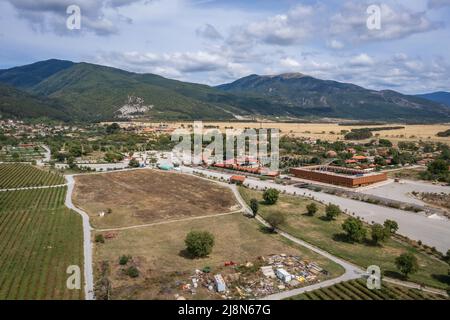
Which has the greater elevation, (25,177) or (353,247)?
(25,177)

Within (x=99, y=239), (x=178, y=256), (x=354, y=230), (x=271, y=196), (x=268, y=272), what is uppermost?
(x=271, y=196)

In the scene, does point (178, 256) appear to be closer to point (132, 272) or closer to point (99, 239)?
point (132, 272)

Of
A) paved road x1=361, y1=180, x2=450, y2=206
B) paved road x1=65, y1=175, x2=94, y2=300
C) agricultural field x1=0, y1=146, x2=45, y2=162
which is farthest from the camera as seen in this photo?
agricultural field x1=0, y1=146, x2=45, y2=162

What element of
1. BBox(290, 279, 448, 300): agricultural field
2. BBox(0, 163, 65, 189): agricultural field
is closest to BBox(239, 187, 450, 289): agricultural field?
BBox(290, 279, 448, 300): agricultural field

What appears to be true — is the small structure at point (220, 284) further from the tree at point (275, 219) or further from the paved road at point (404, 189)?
the paved road at point (404, 189)

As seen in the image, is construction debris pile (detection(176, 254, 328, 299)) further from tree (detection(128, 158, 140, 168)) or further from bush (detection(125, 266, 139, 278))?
tree (detection(128, 158, 140, 168))

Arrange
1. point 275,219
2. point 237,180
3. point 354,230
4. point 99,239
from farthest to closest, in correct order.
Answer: point 237,180
point 275,219
point 354,230
point 99,239

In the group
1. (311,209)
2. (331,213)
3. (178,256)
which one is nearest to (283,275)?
(178,256)

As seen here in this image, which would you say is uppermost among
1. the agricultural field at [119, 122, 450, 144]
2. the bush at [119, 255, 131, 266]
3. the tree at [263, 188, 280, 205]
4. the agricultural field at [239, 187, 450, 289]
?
the agricultural field at [119, 122, 450, 144]
